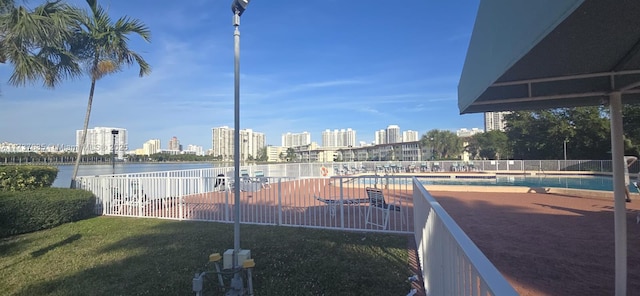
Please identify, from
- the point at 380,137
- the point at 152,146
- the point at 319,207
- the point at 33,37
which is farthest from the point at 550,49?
the point at 380,137

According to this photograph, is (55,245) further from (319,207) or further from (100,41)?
(100,41)

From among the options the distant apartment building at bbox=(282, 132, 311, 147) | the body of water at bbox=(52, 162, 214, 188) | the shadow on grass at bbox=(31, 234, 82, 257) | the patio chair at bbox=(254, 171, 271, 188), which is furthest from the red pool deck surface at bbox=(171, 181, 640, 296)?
the distant apartment building at bbox=(282, 132, 311, 147)

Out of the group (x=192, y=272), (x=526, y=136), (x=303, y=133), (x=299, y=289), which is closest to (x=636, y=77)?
(x=299, y=289)

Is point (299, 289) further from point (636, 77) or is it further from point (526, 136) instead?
point (526, 136)

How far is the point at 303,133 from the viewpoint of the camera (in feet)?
323

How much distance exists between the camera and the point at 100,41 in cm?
921

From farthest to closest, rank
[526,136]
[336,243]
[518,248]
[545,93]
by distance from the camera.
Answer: [526,136] → [336,243] → [518,248] → [545,93]

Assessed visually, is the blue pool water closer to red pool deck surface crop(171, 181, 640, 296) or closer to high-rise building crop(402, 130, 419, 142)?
red pool deck surface crop(171, 181, 640, 296)

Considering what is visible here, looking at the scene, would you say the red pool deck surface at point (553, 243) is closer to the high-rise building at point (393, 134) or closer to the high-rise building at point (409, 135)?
the high-rise building at point (393, 134)

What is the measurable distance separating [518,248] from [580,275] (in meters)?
0.99

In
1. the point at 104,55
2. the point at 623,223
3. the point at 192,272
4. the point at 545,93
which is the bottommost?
the point at 192,272

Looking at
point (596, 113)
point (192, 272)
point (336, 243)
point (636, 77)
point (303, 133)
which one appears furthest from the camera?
point (303, 133)

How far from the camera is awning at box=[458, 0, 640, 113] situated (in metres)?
1.10

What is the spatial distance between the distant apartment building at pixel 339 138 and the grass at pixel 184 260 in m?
93.0
